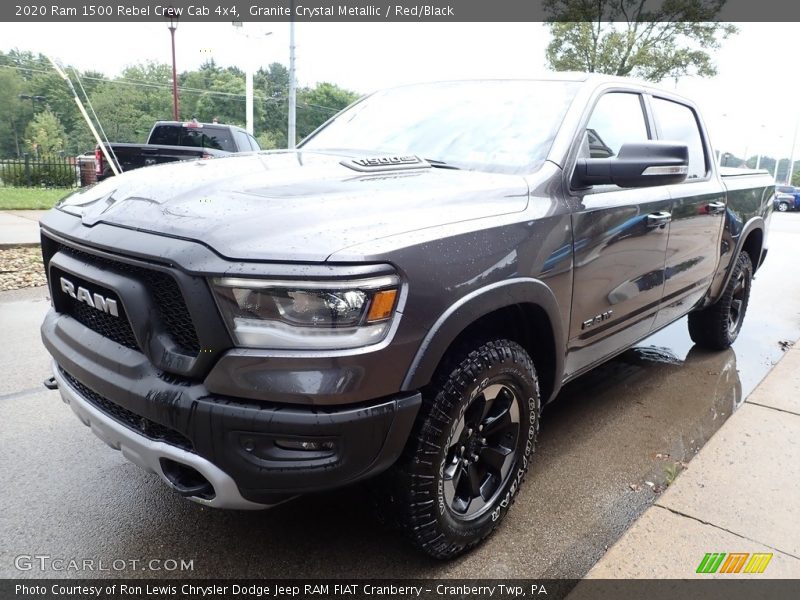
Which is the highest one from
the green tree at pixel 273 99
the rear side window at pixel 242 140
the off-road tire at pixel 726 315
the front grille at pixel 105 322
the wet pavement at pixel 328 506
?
the green tree at pixel 273 99

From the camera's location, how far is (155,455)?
1.78 metres

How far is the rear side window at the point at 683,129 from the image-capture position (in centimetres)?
362

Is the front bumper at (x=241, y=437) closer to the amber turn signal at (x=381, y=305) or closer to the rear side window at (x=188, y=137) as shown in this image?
the amber turn signal at (x=381, y=305)

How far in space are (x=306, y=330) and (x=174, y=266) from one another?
0.42 m

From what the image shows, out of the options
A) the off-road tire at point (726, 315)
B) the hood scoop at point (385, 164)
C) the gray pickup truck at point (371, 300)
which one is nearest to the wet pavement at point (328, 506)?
the gray pickup truck at point (371, 300)

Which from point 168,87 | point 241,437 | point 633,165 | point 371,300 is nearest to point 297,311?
point 371,300

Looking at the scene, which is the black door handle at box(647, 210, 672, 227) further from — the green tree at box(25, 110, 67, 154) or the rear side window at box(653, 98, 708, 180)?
the green tree at box(25, 110, 67, 154)

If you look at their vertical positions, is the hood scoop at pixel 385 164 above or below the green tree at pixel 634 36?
below

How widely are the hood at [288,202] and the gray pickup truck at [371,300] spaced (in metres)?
0.01

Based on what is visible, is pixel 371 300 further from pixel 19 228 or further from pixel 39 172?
pixel 39 172

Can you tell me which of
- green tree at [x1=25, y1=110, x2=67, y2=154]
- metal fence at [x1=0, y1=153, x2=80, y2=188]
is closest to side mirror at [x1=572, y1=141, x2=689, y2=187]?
metal fence at [x1=0, y1=153, x2=80, y2=188]

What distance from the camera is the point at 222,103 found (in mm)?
54719

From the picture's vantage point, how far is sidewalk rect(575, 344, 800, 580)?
7.30 feet

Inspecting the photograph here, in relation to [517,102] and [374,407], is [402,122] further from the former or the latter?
[374,407]
